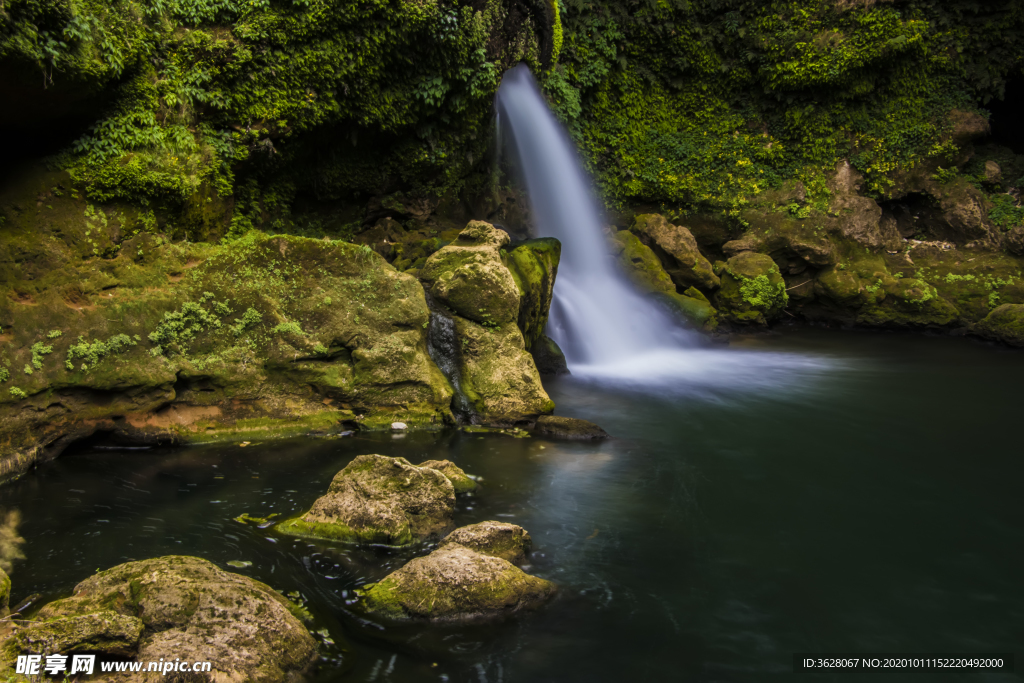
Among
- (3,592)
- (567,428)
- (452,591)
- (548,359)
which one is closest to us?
(3,592)

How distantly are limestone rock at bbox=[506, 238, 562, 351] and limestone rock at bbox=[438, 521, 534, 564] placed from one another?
A: 4.78 meters

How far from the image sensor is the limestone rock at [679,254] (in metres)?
14.9

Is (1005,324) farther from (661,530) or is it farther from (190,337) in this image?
(190,337)

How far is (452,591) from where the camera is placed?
4.05m

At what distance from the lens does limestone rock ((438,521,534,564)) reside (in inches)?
179

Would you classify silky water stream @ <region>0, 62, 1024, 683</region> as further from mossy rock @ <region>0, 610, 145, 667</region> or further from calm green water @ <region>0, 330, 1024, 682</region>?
mossy rock @ <region>0, 610, 145, 667</region>

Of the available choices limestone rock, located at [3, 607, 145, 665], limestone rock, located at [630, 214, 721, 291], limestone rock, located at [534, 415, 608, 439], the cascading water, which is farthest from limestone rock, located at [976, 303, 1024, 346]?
limestone rock, located at [3, 607, 145, 665]

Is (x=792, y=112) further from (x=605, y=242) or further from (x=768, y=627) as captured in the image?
(x=768, y=627)

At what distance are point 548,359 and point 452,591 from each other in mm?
7210

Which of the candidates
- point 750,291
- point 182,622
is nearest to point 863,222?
point 750,291

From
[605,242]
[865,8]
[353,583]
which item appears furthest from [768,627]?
[865,8]

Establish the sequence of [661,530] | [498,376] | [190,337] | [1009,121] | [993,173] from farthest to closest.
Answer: [1009,121], [993,173], [498,376], [190,337], [661,530]

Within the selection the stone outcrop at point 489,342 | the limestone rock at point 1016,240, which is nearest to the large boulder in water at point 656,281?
the stone outcrop at point 489,342

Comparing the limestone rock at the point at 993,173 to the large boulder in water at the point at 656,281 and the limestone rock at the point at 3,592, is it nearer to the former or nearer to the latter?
the large boulder in water at the point at 656,281
